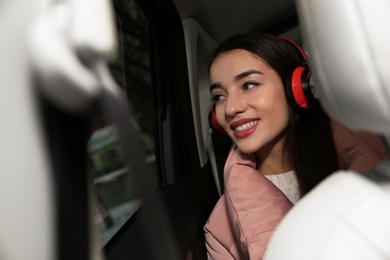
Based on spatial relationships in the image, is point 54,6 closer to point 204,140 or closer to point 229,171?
point 229,171

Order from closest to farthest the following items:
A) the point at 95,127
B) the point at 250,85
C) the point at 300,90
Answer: the point at 95,127 < the point at 300,90 < the point at 250,85

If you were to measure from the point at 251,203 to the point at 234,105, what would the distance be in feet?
1.12

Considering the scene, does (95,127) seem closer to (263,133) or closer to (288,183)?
(263,133)

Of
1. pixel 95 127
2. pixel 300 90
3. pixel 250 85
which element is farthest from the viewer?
pixel 250 85

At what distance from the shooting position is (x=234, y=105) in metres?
1.29

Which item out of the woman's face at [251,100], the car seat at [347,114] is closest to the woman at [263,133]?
the woman's face at [251,100]

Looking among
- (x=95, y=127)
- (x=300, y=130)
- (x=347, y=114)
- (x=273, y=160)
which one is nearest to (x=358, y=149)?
(x=300, y=130)

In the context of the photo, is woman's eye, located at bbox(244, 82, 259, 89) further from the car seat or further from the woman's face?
the car seat

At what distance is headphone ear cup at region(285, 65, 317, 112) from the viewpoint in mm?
1200

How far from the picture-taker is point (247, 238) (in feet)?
3.63

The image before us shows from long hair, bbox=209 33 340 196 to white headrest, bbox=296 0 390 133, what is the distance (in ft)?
2.70

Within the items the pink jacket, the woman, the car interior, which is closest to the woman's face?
the woman

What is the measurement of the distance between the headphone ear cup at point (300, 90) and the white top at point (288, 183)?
31cm

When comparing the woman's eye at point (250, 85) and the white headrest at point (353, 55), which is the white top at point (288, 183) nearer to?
the woman's eye at point (250, 85)
